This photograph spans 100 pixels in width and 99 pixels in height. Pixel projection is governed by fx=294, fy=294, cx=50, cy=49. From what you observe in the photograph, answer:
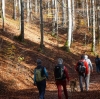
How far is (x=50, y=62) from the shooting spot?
77.9 feet

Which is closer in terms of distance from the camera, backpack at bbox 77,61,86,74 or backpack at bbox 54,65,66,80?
backpack at bbox 54,65,66,80

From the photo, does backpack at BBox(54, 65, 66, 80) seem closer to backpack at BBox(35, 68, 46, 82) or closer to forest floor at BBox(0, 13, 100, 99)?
backpack at BBox(35, 68, 46, 82)

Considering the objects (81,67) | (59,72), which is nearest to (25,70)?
(81,67)

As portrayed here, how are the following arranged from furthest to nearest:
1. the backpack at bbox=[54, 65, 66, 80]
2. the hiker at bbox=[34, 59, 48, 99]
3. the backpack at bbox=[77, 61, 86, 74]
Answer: the backpack at bbox=[77, 61, 86, 74], the backpack at bbox=[54, 65, 66, 80], the hiker at bbox=[34, 59, 48, 99]

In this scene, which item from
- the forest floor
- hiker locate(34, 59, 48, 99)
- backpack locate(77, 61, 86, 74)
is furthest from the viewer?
the forest floor

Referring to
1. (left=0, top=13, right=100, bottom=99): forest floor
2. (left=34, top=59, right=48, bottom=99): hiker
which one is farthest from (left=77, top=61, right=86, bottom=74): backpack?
(left=34, top=59, right=48, bottom=99): hiker

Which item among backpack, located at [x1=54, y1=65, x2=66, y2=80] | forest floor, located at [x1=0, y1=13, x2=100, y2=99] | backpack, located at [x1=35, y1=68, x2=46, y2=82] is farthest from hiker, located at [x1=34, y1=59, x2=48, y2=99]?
forest floor, located at [x1=0, y1=13, x2=100, y2=99]

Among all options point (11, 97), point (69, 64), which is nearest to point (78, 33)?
point (69, 64)

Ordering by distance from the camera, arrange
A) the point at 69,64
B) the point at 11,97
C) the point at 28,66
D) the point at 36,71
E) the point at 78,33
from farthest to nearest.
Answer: the point at 78,33
the point at 69,64
the point at 28,66
the point at 11,97
the point at 36,71

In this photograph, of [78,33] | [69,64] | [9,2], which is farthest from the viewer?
[9,2]

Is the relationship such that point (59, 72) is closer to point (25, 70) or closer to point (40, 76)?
point (40, 76)

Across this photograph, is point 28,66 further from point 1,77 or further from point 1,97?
point 1,97

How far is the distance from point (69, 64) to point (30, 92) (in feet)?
36.4

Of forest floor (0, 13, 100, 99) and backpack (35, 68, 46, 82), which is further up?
backpack (35, 68, 46, 82)
